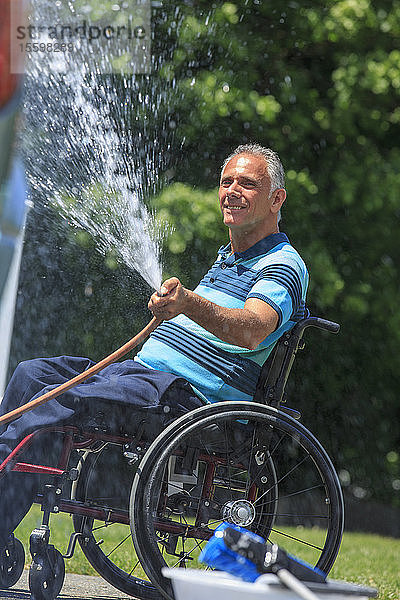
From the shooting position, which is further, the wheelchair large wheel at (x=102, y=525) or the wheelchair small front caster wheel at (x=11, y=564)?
the wheelchair small front caster wheel at (x=11, y=564)

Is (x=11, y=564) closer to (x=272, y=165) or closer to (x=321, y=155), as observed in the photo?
(x=272, y=165)

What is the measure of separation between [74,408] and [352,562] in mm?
2460

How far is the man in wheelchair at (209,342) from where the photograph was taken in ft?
7.77

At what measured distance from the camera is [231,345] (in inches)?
103

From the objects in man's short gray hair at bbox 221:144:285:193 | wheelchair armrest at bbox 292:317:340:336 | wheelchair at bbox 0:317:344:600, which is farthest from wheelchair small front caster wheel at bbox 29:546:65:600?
man's short gray hair at bbox 221:144:285:193

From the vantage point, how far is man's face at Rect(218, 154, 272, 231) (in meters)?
2.80

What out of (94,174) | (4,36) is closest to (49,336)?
(94,174)

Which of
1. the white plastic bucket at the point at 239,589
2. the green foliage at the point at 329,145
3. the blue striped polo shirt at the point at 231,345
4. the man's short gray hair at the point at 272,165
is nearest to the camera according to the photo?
the white plastic bucket at the point at 239,589

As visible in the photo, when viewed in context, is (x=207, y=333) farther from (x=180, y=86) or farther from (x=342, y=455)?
(x=342, y=455)

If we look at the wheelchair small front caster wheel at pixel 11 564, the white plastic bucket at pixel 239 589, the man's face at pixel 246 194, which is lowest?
the wheelchair small front caster wheel at pixel 11 564

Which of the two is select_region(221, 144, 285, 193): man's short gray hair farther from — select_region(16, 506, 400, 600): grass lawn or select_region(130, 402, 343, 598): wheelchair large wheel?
select_region(16, 506, 400, 600): grass lawn

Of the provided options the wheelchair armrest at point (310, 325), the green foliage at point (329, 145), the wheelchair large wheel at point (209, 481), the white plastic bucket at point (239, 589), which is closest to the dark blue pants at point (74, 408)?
the wheelchair large wheel at point (209, 481)

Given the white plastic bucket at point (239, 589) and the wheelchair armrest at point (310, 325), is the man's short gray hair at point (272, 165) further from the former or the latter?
the white plastic bucket at point (239, 589)

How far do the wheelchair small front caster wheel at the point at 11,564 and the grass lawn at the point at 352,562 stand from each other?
688 mm
